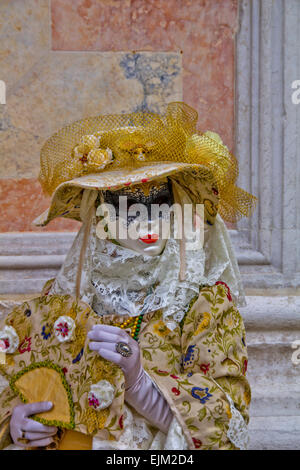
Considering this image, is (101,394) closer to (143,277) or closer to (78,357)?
(78,357)

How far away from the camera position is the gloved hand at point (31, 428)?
1.04 meters

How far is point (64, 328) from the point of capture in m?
1.11

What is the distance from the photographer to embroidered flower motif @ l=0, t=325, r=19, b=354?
44.9 inches

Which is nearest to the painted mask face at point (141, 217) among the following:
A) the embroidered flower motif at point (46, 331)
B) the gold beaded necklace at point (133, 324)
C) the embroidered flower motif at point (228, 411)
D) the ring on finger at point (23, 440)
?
the gold beaded necklace at point (133, 324)

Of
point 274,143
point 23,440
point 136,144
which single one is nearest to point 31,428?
point 23,440

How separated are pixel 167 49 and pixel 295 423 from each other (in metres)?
1.45

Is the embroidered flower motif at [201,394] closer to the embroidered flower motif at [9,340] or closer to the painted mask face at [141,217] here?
the painted mask face at [141,217]

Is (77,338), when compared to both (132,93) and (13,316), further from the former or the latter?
(132,93)

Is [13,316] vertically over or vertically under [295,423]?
over

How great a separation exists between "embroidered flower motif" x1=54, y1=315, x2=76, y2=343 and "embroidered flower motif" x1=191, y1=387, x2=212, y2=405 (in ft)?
0.99

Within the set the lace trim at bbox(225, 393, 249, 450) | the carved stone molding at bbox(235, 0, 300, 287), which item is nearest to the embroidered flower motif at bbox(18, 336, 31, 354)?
the lace trim at bbox(225, 393, 249, 450)

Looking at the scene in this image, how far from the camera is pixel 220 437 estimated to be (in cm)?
98

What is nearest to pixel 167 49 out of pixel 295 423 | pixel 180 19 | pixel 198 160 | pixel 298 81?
pixel 180 19

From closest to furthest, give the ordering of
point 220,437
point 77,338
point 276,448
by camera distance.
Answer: point 220,437, point 77,338, point 276,448
